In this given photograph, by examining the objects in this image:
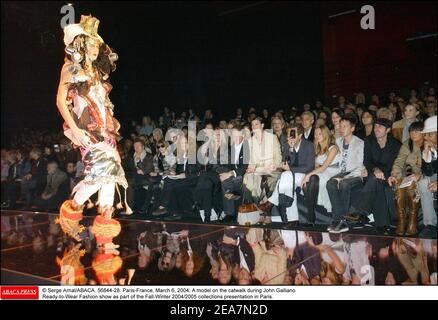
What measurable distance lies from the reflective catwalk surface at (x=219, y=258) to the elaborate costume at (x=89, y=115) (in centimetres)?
29

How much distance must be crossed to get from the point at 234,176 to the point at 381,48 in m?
2.92

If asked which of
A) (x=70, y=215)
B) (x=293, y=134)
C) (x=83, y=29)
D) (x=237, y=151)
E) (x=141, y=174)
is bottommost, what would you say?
(x=70, y=215)

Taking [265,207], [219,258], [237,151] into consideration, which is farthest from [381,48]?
[219,258]

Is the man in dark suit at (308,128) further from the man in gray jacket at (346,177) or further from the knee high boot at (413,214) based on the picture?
the knee high boot at (413,214)

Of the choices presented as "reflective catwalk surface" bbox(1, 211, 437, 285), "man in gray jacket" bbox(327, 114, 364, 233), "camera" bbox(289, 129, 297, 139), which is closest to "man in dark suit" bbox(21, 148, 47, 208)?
"reflective catwalk surface" bbox(1, 211, 437, 285)

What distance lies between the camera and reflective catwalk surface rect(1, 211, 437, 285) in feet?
6.33

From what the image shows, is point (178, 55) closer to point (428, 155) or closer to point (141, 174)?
point (141, 174)

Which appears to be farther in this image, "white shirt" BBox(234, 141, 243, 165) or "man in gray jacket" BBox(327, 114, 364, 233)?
"white shirt" BBox(234, 141, 243, 165)

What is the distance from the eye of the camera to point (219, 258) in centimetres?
233

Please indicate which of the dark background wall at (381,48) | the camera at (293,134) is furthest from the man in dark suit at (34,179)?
the dark background wall at (381,48)

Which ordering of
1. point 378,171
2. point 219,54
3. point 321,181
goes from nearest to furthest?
point 378,171, point 321,181, point 219,54

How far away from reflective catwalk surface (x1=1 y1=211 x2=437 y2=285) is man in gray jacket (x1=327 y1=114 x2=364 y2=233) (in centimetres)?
34

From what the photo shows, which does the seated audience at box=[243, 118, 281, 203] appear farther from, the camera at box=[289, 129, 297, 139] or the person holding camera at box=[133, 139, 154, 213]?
the person holding camera at box=[133, 139, 154, 213]

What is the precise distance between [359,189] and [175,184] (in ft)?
5.42
